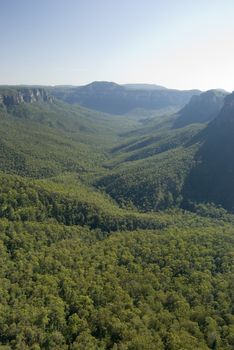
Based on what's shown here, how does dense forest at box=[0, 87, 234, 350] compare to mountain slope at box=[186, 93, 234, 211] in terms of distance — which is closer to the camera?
dense forest at box=[0, 87, 234, 350]

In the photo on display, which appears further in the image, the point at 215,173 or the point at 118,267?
the point at 215,173

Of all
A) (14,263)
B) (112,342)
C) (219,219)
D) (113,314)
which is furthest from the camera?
(219,219)

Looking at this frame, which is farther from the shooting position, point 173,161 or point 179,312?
point 173,161

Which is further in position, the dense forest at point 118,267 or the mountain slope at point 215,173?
the mountain slope at point 215,173

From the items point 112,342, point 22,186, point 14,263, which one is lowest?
point 112,342

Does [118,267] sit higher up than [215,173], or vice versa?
[215,173]

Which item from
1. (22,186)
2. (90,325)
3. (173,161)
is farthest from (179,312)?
(173,161)

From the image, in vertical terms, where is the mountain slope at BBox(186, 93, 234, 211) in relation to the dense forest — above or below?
above

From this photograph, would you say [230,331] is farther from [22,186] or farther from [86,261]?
[22,186]

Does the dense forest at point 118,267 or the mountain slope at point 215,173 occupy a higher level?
the mountain slope at point 215,173

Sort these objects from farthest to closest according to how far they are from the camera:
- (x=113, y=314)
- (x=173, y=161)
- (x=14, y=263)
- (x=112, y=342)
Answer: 1. (x=173, y=161)
2. (x=14, y=263)
3. (x=113, y=314)
4. (x=112, y=342)

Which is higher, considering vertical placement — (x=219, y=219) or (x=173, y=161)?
(x=173, y=161)
